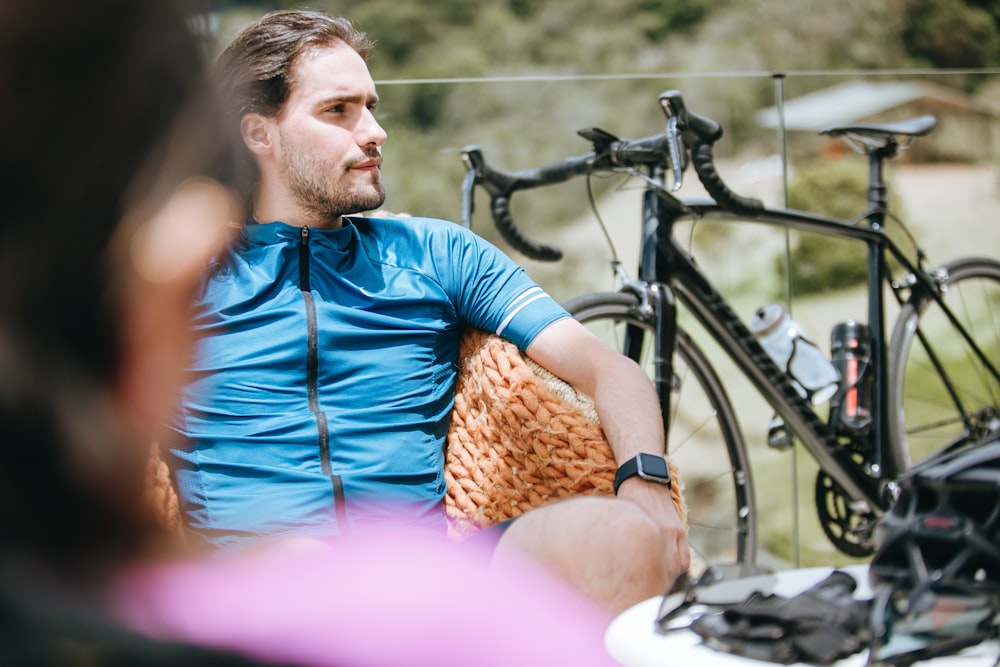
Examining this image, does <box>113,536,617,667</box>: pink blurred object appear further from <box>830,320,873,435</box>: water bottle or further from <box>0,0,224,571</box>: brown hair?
<box>830,320,873,435</box>: water bottle

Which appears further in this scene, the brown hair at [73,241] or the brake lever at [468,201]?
the brake lever at [468,201]

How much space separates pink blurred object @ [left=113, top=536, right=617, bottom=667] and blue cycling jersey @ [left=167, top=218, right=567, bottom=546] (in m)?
1.01

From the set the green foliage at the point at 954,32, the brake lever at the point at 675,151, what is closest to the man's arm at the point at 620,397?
the brake lever at the point at 675,151

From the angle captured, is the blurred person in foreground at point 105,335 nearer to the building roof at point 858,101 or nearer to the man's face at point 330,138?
the man's face at point 330,138

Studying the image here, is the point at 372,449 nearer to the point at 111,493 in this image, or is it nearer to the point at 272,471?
the point at 272,471

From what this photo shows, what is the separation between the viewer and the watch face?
64.7 inches

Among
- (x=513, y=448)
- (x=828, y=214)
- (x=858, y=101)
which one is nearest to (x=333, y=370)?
(x=513, y=448)

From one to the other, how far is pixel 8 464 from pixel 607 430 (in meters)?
1.31

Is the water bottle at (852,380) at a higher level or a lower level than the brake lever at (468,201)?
lower

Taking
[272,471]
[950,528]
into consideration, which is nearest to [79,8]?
[950,528]

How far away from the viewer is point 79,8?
49cm

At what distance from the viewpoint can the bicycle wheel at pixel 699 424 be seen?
7.44 ft

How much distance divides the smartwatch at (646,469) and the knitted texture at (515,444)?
0.07 metres

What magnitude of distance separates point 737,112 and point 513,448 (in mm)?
7531
